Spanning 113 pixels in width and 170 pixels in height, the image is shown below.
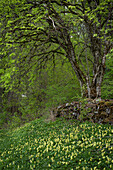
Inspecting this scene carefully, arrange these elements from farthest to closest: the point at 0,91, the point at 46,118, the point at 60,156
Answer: the point at 0,91 < the point at 46,118 < the point at 60,156

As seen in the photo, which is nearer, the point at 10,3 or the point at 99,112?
the point at 99,112

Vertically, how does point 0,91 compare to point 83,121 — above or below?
below

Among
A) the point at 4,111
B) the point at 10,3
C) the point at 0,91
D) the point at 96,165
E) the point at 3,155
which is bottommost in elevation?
the point at 4,111

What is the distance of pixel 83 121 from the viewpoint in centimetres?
725

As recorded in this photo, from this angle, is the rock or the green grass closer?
the green grass

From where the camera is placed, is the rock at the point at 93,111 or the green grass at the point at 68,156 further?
the rock at the point at 93,111

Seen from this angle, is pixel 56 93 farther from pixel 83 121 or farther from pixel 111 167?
pixel 111 167

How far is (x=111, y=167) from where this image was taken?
3.47 metres

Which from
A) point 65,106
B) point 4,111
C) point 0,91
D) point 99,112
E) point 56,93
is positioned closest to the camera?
point 99,112

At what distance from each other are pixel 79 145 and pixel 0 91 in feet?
39.7

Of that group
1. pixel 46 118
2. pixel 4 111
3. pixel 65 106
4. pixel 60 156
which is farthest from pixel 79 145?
pixel 4 111

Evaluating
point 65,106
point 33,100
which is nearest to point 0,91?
point 33,100

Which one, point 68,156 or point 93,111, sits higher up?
point 68,156

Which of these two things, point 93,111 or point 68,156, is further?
point 93,111
